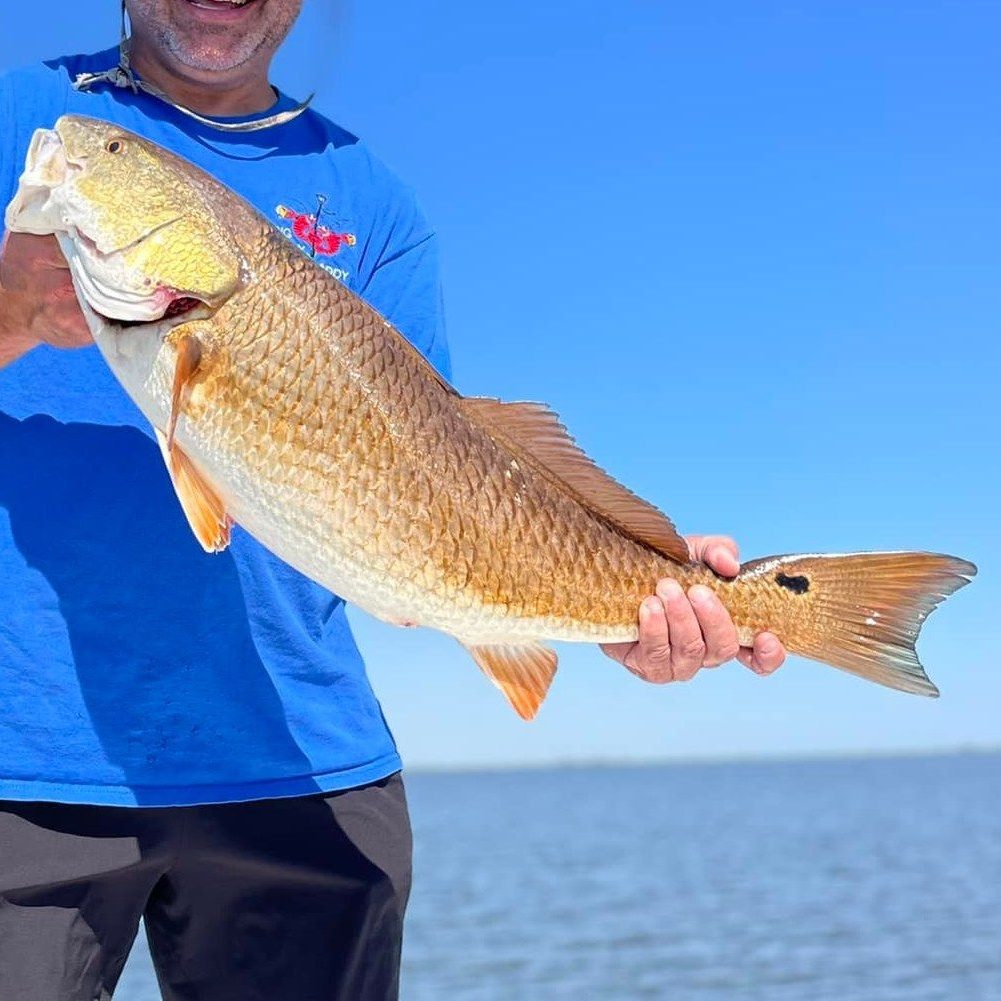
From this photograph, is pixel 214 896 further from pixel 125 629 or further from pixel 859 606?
pixel 859 606

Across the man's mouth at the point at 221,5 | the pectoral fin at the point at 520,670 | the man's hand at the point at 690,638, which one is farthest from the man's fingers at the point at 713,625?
the man's mouth at the point at 221,5

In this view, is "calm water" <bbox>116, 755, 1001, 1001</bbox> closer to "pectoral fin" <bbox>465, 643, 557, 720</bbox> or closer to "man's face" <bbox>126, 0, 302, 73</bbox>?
"pectoral fin" <bbox>465, 643, 557, 720</bbox>

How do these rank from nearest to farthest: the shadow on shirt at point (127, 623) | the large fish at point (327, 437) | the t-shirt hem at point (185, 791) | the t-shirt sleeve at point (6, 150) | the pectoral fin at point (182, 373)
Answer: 1. the pectoral fin at point (182, 373)
2. the large fish at point (327, 437)
3. the t-shirt hem at point (185, 791)
4. the shadow on shirt at point (127, 623)
5. the t-shirt sleeve at point (6, 150)

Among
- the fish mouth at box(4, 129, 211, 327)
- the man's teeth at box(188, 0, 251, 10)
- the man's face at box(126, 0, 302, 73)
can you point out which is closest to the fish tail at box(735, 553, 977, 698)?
the fish mouth at box(4, 129, 211, 327)

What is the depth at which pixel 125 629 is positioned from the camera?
11.1 ft

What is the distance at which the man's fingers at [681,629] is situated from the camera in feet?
11.1

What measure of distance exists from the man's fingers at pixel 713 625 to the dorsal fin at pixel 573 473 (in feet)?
0.41

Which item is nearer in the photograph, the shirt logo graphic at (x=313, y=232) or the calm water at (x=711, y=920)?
the shirt logo graphic at (x=313, y=232)

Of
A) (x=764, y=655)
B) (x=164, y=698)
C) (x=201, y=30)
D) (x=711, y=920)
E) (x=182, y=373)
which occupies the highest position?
(x=201, y=30)

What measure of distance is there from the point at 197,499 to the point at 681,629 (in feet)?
4.10

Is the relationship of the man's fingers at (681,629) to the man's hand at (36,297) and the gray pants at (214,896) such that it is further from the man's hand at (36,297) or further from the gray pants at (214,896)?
the man's hand at (36,297)

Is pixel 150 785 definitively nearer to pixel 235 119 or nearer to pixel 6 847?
pixel 6 847

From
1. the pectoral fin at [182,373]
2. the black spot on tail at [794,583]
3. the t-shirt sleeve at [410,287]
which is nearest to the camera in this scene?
the pectoral fin at [182,373]

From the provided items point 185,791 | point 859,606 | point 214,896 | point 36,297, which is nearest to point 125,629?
point 185,791
